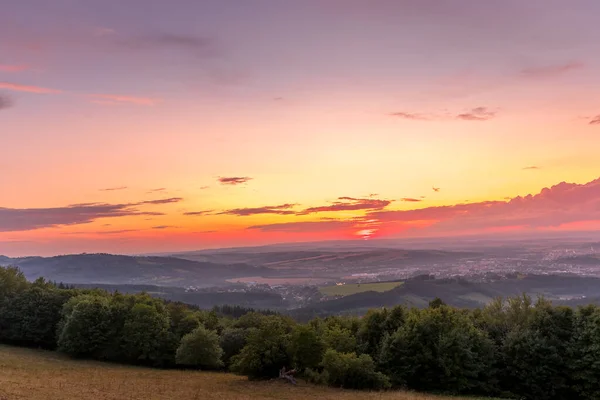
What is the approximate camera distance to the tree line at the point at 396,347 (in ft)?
158

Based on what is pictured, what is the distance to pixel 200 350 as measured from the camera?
64000mm

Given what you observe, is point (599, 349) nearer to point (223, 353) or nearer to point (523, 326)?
point (523, 326)

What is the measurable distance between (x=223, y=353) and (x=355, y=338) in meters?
21.9

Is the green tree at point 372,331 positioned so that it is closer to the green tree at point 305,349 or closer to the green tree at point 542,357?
the green tree at point 305,349

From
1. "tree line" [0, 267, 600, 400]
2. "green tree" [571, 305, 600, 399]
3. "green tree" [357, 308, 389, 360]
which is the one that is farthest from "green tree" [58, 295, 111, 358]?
"green tree" [571, 305, 600, 399]

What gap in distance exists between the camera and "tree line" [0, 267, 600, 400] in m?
48.2

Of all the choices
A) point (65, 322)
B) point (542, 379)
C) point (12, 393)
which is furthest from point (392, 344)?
point (65, 322)

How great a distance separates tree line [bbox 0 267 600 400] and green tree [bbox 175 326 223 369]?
15 centimetres

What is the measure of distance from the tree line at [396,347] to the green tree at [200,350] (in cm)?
15

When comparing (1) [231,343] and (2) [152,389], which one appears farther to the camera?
(1) [231,343]

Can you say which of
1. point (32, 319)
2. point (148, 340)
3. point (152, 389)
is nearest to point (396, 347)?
point (152, 389)

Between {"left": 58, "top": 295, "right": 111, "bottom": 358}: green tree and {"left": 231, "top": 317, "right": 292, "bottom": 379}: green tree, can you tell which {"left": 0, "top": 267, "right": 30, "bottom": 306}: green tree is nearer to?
{"left": 58, "top": 295, "right": 111, "bottom": 358}: green tree

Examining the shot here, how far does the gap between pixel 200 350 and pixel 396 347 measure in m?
29.4

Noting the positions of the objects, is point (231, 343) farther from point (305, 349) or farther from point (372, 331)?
point (305, 349)
